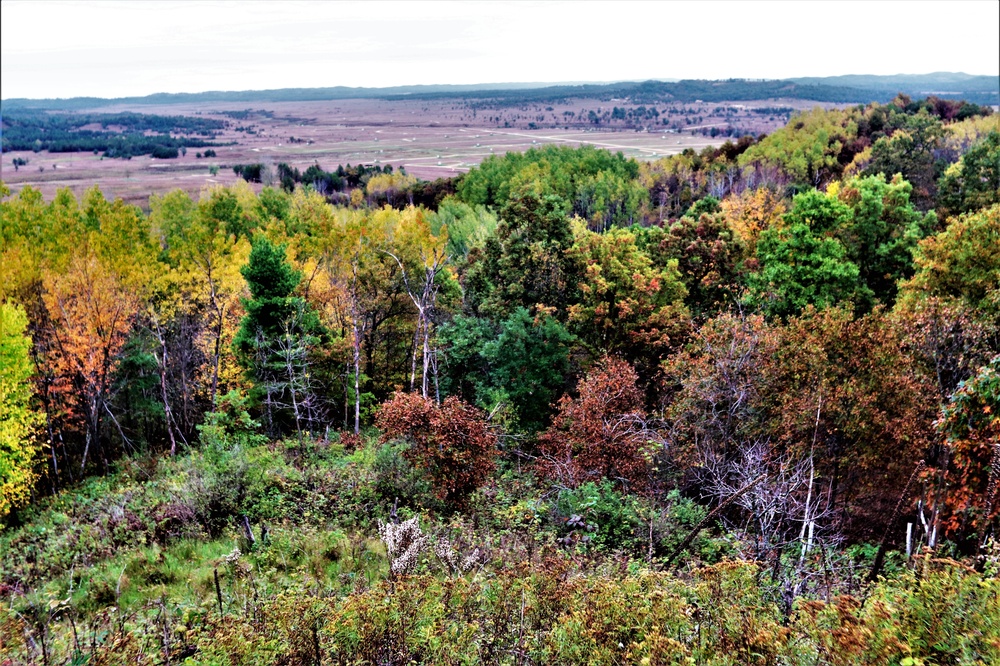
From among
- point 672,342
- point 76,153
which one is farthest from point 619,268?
point 76,153

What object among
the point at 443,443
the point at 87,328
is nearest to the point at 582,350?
the point at 443,443

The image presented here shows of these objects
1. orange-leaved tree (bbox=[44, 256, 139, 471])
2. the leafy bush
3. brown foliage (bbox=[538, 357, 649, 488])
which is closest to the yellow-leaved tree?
orange-leaved tree (bbox=[44, 256, 139, 471])

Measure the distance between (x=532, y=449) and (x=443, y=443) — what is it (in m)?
7.80

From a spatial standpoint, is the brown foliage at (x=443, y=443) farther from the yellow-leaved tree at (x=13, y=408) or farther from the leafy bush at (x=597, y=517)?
the yellow-leaved tree at (x=13, y=408)

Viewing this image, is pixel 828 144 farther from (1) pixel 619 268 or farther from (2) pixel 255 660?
(2) pixel 255 660

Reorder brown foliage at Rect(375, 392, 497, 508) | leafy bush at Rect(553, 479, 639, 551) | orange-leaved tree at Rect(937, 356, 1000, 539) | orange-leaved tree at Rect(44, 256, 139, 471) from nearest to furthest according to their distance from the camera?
orange-leaved tree at Rect(937, 356, 1000, 539), leafy bush at Rect(553, 479, 639, 551), brown foliage at Rect(375, 392, 497, 508), orange-leaved tree at Rect(44, 256, 139, 471)

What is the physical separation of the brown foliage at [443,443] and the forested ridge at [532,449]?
2.7 inches

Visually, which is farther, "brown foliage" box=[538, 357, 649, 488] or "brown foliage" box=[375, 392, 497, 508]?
"brown foliage" box=[538, 357, 649, 488]

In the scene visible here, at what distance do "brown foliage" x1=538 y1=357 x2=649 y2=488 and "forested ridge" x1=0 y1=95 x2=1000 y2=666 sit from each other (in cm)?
11

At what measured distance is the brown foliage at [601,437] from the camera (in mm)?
15703

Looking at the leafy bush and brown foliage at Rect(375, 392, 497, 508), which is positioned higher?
brown foliage at Rect(375, 392, 497, 508)

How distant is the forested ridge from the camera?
6.93m

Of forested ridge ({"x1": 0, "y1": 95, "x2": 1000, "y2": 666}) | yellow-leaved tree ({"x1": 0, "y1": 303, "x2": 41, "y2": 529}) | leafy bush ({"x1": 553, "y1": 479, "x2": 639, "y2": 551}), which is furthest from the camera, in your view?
yellow-leaved tree ({"x1": 0, "y1": 303, "x2": 41, "y2": 529})

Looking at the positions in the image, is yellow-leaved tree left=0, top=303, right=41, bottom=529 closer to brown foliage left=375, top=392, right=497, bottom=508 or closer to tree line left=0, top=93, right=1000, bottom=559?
tree line left=0, top=93, right=1000, bottom=559
